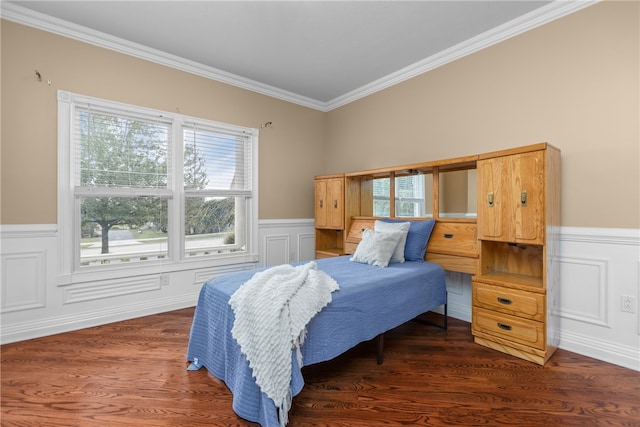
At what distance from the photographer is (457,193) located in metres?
3.06

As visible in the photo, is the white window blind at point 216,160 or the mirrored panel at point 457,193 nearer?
the mirrored panel at point 457,193

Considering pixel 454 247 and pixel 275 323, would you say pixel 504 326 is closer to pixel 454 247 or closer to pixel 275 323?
pixel 454 247

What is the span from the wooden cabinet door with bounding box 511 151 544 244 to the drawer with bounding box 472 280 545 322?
0.41 metres

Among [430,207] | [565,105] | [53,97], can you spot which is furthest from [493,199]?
[53,97]

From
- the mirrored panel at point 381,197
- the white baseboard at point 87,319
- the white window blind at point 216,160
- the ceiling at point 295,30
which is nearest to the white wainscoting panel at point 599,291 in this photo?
the mirrored panel at point 381,197

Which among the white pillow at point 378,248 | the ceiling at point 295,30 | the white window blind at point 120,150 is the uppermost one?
the ceiling at point 295,30

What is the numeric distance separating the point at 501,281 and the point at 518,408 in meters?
0.96

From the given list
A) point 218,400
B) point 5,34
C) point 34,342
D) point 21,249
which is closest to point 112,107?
point 5,34

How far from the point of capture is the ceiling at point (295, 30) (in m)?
2.48

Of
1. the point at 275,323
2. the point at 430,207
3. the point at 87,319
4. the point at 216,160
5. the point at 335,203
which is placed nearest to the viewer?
the point at 275,323

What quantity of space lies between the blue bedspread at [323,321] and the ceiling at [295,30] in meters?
2.18

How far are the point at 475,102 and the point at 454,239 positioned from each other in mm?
1389

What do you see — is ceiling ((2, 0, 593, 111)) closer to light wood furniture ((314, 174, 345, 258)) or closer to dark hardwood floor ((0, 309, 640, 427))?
light wood furniture ((314, 174, 345, 258))

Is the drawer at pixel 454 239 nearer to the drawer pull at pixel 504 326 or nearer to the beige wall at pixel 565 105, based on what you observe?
the drawer pull at pixel 504 326
